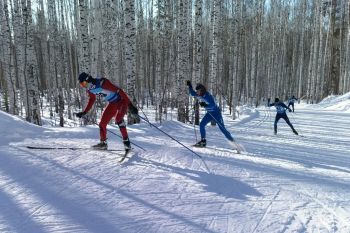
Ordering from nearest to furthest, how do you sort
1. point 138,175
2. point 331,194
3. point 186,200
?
point 186,200 → point 331,194 → point 138,175

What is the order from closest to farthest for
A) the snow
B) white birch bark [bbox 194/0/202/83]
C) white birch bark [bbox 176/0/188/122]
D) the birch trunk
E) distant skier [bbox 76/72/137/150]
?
1. the snow
2. distant skier [bbox 76/72/137/150]
3. the birch trunk
4. white birch bark [bbox 194/0/202/83]
5. white birch bark [bbox 176/0/188/122]

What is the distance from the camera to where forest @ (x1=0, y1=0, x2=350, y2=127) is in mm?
12930

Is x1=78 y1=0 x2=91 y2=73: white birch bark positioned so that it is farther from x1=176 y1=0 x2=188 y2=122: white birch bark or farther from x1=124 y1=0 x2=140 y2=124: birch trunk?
x1=176 y1=0 x2=188 y2=122: white birch bark

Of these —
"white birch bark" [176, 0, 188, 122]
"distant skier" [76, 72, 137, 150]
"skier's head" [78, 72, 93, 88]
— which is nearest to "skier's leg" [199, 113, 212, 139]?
"distant skier" [76, 72, 137, 150]

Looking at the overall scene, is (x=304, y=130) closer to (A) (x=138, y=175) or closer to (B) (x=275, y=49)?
(A) (x=138, y=175)

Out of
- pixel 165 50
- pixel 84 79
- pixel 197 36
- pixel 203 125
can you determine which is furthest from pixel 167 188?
pixel 165 50

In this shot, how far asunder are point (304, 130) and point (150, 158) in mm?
8900

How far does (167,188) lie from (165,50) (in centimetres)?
2813

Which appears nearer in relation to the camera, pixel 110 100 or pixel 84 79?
pixel 84 79

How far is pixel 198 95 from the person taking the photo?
27.3 feet

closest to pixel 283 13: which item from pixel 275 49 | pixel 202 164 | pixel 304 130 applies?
pixel 275 49

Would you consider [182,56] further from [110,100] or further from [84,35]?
[110,100]

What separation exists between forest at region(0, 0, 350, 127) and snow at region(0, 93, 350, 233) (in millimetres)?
4868

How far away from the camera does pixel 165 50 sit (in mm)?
32188
